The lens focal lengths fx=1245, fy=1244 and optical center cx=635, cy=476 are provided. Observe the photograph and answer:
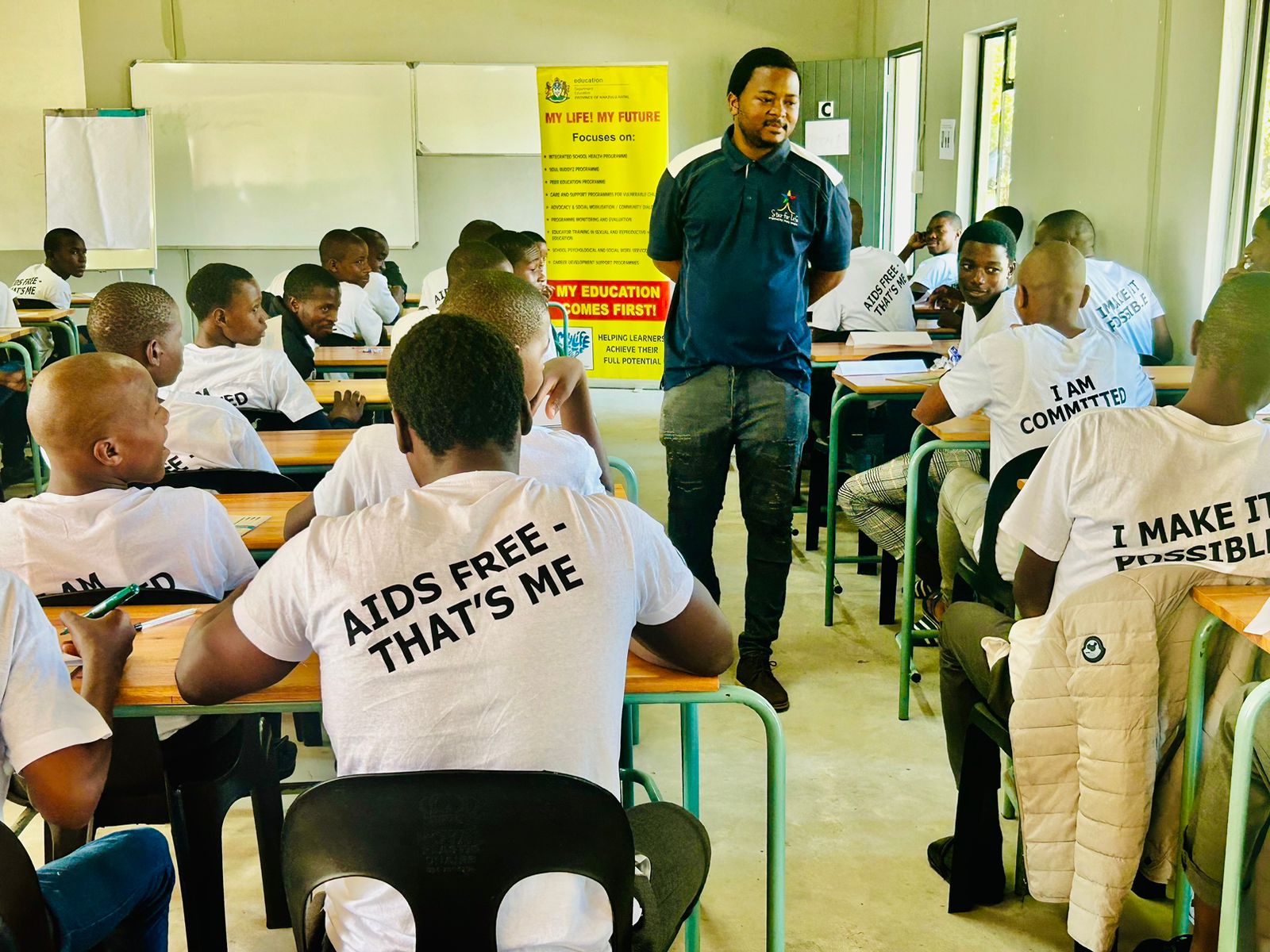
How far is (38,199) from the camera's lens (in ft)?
30.4

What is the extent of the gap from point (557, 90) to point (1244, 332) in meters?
5.22

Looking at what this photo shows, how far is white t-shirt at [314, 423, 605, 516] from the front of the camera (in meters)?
2.25

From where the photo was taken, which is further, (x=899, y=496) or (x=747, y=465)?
(x=899, y=496)

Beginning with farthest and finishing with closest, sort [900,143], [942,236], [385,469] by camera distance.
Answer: [900,143], [942,236], [385,469]

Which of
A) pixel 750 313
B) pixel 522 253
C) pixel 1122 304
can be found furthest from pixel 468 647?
pixel 1122 304

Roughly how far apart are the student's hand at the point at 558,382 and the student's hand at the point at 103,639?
4.48 feet

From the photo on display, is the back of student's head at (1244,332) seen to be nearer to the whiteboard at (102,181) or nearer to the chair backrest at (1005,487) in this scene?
the chair backrest at (1005,487)

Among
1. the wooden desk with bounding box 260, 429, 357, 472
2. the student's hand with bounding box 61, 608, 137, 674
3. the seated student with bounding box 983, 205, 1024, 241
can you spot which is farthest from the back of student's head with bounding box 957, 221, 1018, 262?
the student's hand with bounding box 61, 608, 137, 674

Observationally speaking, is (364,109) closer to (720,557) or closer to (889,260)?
(889,260)

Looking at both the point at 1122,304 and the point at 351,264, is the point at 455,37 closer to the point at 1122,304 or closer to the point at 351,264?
the point at 351,264

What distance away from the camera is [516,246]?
504 centimetres

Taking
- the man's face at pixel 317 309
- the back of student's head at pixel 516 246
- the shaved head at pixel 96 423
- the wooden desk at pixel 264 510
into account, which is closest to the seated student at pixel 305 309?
the man's face at pixel 317 309

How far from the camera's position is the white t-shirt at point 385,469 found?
225 centimetres

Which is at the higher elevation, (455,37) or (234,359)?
(455,37)
